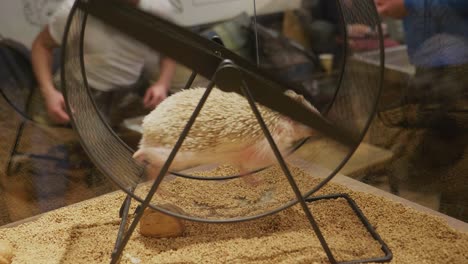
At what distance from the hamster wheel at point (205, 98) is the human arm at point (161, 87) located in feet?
0.89

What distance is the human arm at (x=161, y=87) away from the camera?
66.9 inches

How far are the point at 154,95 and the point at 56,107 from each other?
1.36 ft

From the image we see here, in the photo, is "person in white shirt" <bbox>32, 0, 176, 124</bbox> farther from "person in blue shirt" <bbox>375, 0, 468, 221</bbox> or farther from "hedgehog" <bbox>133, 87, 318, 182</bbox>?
"person in blue shirt" <bbox>375, 0, 468, 221</bbox>

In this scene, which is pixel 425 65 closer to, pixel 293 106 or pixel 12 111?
pixel 293 106

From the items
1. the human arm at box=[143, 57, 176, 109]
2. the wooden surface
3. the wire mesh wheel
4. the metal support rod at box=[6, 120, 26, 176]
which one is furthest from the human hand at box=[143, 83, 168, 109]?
the metal support rod at box=[6, 120, 26, 176]

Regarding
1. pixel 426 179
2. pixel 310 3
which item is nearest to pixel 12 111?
pixel 310 3

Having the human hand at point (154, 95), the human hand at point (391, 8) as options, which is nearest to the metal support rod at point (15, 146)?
the human hand at point (154, 95)

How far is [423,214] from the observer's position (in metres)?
1.71

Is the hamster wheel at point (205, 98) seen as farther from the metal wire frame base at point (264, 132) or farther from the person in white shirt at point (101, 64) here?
the person in white shirt at point (101, 64)

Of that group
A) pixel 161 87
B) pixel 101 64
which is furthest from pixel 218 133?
pixel 101 64

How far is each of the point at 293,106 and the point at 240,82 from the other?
16cm

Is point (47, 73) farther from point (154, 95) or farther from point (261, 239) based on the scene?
point (261, 239)

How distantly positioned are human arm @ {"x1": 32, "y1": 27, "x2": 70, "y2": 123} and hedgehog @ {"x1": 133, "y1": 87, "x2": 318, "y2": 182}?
0.60 m

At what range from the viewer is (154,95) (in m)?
1.91
